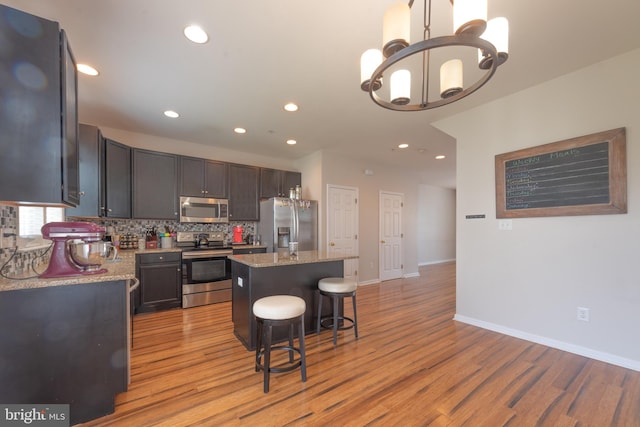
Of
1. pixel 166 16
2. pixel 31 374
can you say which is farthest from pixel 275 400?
pixel 166 16

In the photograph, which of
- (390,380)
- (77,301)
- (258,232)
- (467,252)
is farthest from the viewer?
(258,232)

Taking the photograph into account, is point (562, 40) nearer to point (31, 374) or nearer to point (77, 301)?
point (77, 301)

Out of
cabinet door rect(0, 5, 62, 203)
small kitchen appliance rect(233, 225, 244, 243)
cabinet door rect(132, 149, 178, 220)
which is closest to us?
cabinet door rect(0, 5, 62, 203)

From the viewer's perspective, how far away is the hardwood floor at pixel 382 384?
67.3 inches

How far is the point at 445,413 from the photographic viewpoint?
174 cm

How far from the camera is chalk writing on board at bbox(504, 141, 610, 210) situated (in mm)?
2453

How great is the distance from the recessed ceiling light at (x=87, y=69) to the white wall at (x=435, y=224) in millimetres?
8000

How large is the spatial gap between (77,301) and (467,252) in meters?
3.85

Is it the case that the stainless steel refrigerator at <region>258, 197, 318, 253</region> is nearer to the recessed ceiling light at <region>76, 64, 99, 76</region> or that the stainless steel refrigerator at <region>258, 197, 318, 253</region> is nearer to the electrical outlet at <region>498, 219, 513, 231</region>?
the recessed ceiling light at <region>76, 64, 99, 76</region>

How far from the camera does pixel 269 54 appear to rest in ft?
7.51

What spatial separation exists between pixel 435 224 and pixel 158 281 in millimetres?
8299

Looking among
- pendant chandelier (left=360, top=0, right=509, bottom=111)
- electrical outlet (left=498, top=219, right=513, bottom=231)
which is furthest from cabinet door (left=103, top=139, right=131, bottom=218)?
electrical outlet (left=498, top=219, right=513, bottom=231)

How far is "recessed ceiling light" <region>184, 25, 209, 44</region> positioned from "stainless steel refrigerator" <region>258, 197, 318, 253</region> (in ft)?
9.29

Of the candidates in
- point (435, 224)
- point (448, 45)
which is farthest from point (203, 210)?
point (435, 224)
